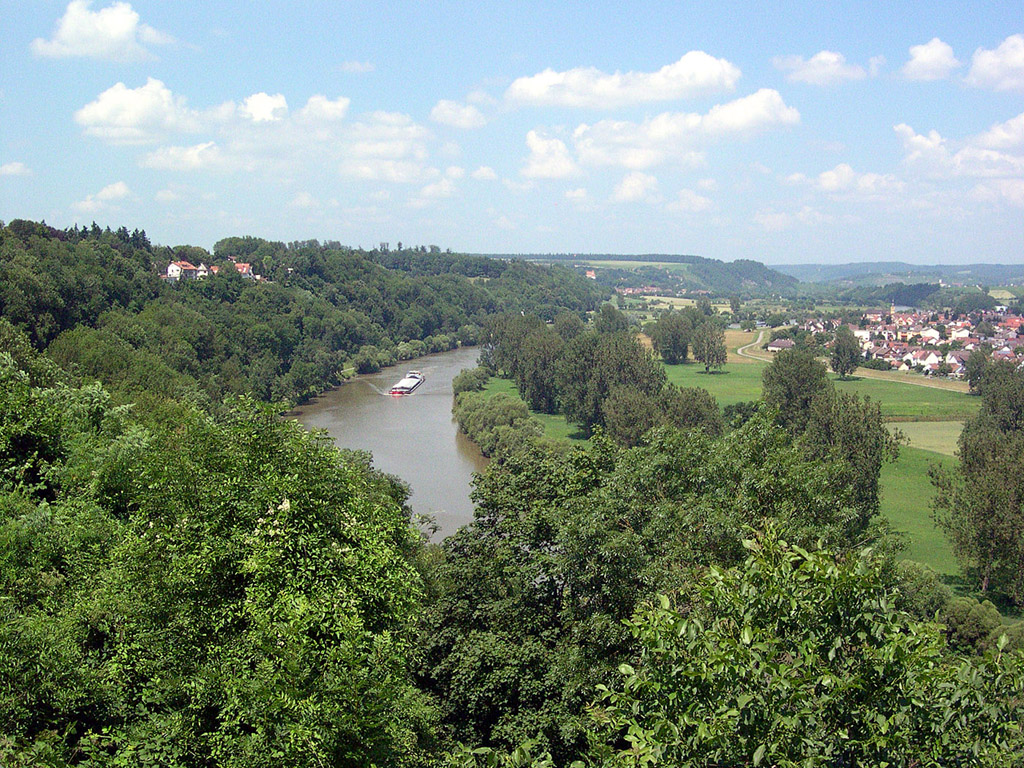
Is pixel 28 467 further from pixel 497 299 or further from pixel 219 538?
pixel 497 299

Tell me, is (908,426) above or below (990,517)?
below

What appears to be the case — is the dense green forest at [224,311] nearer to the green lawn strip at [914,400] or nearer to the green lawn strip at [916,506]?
the green lawn strip at [916,506]

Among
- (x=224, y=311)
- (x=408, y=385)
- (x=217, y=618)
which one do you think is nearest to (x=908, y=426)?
(x=408, y=385)

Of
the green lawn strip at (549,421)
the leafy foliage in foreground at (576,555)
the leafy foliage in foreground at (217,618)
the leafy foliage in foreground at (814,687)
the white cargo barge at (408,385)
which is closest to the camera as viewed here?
the leafy foliage in foreground at (814,687)

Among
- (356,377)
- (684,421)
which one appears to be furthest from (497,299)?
(684,421)

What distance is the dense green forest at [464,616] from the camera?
17.9 ft

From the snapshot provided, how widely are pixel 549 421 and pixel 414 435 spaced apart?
11920mm

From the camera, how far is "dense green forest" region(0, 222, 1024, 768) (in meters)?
5.44

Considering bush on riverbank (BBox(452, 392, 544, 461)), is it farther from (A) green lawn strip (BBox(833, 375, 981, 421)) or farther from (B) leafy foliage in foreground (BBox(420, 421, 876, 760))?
(B) leafy foliage in foreground (BBox(420, 421, 876, 760))

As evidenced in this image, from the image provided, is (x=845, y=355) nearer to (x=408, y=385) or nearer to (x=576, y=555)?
(x=408, y=385)

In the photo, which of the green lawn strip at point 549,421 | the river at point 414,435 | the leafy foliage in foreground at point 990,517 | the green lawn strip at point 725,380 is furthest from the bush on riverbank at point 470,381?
the leafy foliage in foreground at point 990,517

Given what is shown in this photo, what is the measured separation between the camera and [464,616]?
1493cm

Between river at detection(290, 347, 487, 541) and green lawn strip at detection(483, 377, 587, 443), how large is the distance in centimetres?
456

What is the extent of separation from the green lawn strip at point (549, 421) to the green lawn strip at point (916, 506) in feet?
65.3
